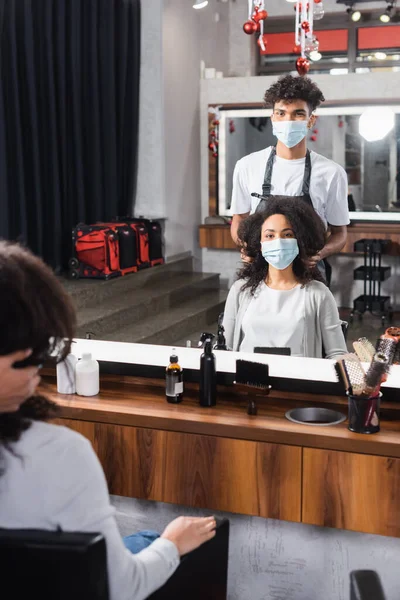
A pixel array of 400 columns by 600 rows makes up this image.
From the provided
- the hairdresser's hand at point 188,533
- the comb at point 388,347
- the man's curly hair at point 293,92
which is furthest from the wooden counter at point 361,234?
the hairdresser's hand at point 188,533

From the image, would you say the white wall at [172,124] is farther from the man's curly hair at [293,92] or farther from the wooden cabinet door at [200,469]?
the wooden cabinet door at [200,469]

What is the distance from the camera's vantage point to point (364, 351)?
211cm

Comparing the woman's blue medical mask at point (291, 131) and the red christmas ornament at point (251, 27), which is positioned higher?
the red christmas ornament at point (251, 27)

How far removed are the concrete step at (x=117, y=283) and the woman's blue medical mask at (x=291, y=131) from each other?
240 centimetres

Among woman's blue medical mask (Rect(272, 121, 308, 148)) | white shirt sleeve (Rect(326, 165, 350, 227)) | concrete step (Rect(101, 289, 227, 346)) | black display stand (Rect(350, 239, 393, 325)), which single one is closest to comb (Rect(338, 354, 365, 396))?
white shirt sleeve (Rect(326, 165, 350, 227))

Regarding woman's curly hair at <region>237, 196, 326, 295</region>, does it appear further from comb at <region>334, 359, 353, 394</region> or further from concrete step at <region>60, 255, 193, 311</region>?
concrete step at <region>60, 255, 193, 311</region>

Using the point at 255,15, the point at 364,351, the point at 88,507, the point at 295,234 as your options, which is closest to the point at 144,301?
the point at 255,15

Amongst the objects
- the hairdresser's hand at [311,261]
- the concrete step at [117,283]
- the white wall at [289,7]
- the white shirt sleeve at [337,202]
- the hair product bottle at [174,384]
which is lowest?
the concrete step at [117,283]

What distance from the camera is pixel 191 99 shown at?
695cm

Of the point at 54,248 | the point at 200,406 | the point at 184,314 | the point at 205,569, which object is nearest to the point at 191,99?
the point at 54,248

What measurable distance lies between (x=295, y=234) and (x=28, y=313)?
1559mm

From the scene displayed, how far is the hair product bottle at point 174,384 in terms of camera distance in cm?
213

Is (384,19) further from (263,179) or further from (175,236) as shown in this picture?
(263,179)

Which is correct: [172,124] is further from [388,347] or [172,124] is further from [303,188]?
[388,347]
